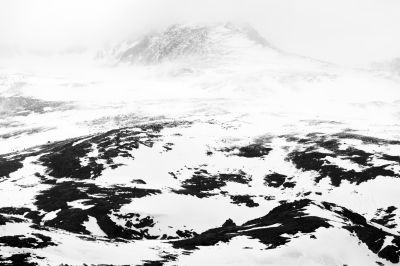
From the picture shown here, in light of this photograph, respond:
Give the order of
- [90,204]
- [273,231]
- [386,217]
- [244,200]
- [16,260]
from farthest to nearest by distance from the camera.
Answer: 1. [244,200]
2. [90,204]
3. [386,217]
4. [273,231]
5. [16,260]

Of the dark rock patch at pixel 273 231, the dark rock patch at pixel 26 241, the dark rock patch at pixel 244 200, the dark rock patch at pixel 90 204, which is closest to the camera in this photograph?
the dark rock patch at pixel 26 241

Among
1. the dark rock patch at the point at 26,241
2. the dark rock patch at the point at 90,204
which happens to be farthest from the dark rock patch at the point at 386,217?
the dark rock patch at the point at 26,241

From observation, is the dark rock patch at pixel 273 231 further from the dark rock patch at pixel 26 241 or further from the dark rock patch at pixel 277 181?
the dark rock patch at pixel 277 181

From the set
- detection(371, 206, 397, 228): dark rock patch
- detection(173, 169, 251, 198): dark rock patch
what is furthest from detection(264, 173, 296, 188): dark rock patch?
detection(371, 206, 397, 228): dark rock patch

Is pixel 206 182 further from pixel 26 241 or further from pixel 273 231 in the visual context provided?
pixel 26 241

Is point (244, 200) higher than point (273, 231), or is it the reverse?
point (273, 231)

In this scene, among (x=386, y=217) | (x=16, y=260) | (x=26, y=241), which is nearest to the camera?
(x=16, y=260)

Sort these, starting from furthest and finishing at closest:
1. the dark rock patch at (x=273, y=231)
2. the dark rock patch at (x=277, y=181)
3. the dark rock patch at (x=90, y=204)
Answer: the dark rock patch at (x=277, y=181)
the dark rock patch at (x=90, y=204)
the dark rock patch at (x=273, y=231)

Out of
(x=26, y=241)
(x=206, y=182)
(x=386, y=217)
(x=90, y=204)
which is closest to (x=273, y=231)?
(x=26, y=241)

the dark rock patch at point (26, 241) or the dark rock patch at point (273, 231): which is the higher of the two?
the dark rock patch at point (26, 241)

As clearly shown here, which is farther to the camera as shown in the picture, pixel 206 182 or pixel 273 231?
pixel 206 182

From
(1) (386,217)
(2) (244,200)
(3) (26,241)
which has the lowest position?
(2) (244,200)
